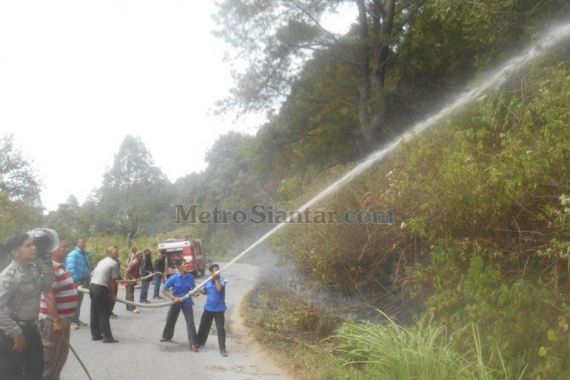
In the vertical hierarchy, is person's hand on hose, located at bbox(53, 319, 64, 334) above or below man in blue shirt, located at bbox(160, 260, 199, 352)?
above

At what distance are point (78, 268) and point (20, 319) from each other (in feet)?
19.0

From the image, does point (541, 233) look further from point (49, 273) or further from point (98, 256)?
point (98, 256)

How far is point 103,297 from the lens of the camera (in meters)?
8.95

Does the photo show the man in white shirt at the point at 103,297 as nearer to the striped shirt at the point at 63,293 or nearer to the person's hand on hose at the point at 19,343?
the striped shirt at the point at 63,293

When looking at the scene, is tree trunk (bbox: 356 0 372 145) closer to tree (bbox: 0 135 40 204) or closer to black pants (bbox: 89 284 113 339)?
black pants (bbox: 89 284 113 339)

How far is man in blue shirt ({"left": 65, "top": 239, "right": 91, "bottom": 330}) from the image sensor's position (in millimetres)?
10023

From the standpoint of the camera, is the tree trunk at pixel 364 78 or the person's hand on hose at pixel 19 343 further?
the tree trunk at pixel 364 78

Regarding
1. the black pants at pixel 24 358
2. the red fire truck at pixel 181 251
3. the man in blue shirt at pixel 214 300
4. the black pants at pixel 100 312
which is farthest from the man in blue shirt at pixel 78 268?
the red fire truck at pixel 181 251

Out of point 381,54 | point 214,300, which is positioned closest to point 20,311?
point 214,300

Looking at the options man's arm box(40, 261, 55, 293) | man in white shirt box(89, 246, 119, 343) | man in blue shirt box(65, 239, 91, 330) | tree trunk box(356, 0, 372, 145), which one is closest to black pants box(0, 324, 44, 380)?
man's arm box(40, 261, 55, 293)

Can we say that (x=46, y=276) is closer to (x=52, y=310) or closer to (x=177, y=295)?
(x=52, y=310)

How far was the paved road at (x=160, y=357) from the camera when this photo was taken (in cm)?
679

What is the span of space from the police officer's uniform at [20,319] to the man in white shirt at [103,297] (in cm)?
382

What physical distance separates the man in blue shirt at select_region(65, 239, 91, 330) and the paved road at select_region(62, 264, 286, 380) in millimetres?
335
